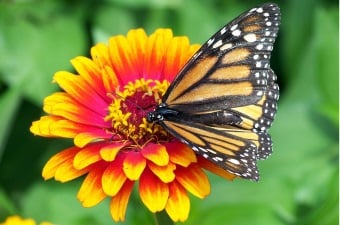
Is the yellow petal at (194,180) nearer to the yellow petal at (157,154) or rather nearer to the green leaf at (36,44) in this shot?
the yellow petal at (157,154)

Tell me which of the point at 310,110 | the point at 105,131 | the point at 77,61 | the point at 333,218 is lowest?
the point at 333,218

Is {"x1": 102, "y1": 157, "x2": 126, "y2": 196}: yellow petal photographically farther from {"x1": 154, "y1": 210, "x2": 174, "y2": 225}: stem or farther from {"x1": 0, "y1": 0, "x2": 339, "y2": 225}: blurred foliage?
{"x1": 0, "y1": 0, "x2": 339, "y2": 225}: blurred foliage

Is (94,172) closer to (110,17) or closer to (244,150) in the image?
(244,150)

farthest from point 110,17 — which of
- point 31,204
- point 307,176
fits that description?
point 307,176

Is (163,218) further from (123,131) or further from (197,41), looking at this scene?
(197,41)

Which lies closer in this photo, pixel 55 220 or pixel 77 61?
pixel 77 61

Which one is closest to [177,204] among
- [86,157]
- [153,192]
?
[153,192]

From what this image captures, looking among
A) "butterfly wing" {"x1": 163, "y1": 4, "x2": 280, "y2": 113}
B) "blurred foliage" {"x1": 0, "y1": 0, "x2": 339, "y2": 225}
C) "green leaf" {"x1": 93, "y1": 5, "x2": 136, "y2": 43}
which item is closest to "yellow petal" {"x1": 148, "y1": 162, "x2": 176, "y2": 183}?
"butterfly wing" {"x1": 163, "y1": 4, "x2": 280, "y2": 113}
